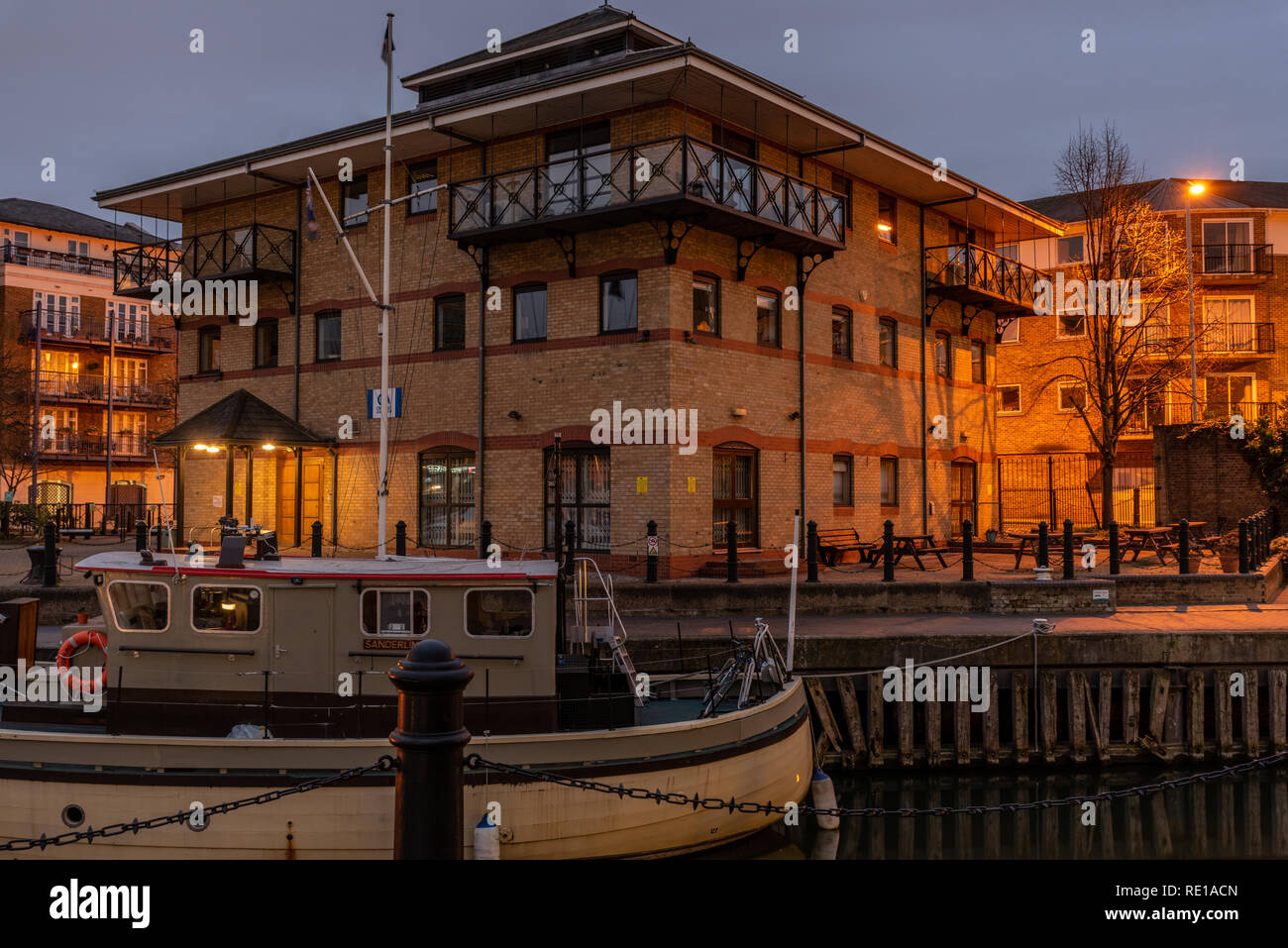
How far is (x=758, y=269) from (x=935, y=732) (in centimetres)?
1235

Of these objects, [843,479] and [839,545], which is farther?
[843,479]

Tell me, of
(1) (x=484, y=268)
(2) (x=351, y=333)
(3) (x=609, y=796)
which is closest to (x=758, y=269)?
(1) (x=484, y=268)

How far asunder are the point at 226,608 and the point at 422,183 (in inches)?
678

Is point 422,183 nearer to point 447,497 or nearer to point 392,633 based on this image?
point 447,497

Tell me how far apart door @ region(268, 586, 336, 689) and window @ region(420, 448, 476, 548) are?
546 inches

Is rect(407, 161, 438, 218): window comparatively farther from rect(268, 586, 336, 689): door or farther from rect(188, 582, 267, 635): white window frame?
rect(268, 586, 336, 689): door

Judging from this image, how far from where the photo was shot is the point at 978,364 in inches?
1288

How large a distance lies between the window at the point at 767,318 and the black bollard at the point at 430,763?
19.8 meters

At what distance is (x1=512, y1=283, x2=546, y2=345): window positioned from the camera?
2341 cm

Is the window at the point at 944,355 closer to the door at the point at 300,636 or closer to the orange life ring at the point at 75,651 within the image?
the door at the point at 300,636

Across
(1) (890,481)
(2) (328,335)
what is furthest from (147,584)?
(1) (890,481)

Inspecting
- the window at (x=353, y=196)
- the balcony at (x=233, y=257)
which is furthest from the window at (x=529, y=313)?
the balcony at (x=233, y=257)

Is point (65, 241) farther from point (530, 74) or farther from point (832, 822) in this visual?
point (832, 822)

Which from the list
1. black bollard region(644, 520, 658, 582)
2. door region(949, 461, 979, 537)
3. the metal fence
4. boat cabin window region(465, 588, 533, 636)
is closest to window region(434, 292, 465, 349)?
black bollard region(644, 520, 658, 582)
